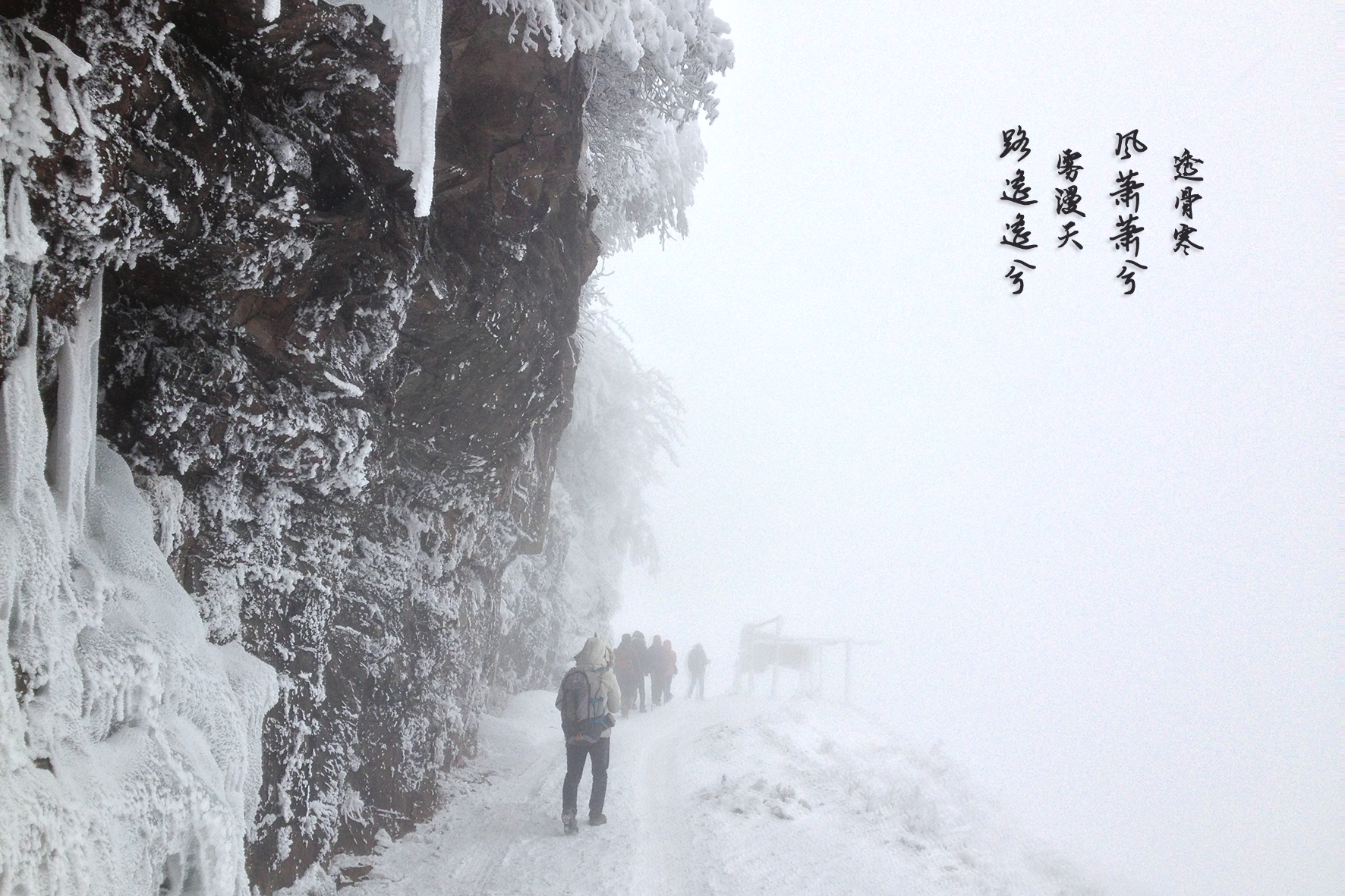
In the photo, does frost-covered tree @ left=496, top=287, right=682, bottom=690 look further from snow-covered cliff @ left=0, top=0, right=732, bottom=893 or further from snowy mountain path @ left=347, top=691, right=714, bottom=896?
snow-covered cliff @ left=0, top=0, right=732, bottom=893

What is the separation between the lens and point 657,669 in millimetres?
16719

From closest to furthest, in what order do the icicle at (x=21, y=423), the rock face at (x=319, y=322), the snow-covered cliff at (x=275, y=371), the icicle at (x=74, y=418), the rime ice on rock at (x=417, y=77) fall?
the icicle at (x=21, y=423), the snow-covered cliff at (x=275, y=371), the icicle at (x=74, y=418), the rock face at (x=319, y=322), the rime ice on rock at (x=417, y=77)

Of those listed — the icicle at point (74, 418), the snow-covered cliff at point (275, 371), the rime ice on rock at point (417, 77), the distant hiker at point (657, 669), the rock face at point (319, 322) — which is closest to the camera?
the snow-covered cliff at point (275, 371)

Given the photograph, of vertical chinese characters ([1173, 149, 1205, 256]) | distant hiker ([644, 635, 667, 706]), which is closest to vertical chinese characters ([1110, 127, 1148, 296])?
vertical chinese characters ([1173, 149, 1205, 256])

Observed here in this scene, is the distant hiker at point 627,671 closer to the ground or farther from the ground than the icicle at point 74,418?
closer to the ground

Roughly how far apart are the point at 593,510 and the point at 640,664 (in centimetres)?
415

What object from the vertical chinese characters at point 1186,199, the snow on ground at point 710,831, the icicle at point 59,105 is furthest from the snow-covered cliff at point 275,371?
the vertical chinese characters at point 1186,199

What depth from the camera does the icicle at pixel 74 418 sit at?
342 cm

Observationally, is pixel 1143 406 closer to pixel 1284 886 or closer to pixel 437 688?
pixel 1284 886

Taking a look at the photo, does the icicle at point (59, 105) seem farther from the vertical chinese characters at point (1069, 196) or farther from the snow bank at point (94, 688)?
the vertical chinese characters at point (1069, 196)

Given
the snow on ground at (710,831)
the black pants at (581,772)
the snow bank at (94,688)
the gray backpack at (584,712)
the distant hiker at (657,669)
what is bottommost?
the distant hiker at (657,669)

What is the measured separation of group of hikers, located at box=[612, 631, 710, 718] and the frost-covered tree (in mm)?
1313

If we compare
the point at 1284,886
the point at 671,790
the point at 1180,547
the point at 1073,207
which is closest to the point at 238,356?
the point at 671,790

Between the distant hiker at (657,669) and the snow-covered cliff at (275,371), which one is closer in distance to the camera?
the snow-covered cliff at (275,371)
